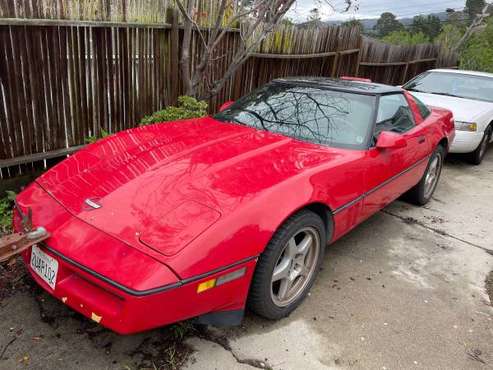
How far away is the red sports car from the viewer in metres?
2.02

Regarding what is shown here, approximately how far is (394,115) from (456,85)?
421cm

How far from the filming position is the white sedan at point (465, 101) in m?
6.17

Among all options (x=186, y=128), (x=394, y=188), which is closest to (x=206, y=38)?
(x=186, y=128)

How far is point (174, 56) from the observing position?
17.5ft

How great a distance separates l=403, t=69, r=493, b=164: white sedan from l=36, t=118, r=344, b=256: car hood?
4.05 metres

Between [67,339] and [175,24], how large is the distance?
3.99 m

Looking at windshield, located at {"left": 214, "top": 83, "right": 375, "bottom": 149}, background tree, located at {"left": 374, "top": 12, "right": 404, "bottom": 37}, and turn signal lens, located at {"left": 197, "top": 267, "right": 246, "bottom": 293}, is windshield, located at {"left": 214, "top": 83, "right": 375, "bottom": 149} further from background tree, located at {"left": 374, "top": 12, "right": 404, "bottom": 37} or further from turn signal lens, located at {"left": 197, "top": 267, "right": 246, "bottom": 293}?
background tree, located at {"left": 374, "top": 12, "right": 404, "bottom": 37}

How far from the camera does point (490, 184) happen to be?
5934mm

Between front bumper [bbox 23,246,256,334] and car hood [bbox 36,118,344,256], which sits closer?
front bumper [bbox 23,246,256,334]

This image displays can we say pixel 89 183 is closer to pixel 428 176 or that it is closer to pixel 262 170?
pixel 262 170

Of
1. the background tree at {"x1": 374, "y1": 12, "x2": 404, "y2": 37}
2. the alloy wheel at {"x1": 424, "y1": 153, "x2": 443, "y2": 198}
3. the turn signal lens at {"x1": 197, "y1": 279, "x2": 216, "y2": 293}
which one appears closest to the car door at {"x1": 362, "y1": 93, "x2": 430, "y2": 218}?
the alloy wheel at {"x1": 424, "y1": 153, "x2": 443, "y2": 198}

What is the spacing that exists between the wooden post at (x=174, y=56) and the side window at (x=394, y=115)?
2784 mm

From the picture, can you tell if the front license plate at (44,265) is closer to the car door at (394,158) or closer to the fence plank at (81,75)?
the fence plank at (81,75)

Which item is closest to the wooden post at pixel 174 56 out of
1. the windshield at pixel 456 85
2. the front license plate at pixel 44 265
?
the front license plate at pixel 44 265
